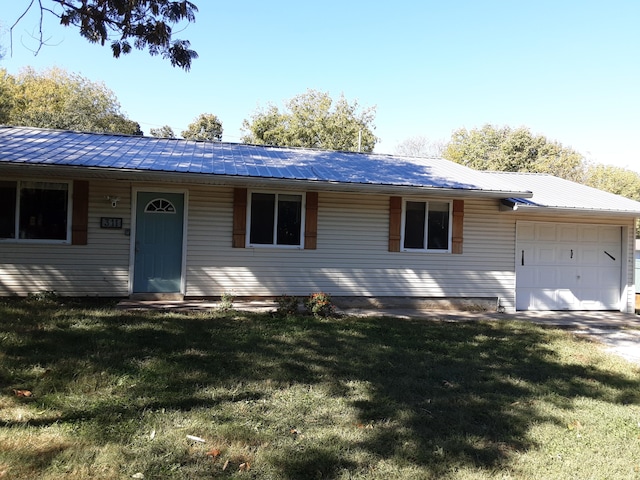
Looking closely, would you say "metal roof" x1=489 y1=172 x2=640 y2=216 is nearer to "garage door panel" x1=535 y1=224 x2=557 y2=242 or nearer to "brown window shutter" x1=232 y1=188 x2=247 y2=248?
"garage door panel" x1=535 y1=224 x2=557 y2=242

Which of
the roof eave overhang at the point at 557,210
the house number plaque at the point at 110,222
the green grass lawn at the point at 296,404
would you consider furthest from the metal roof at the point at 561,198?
the house number plaque at the point at 110,222

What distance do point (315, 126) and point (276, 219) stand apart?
24675mm

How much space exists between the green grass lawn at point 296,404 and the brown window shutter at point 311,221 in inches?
104

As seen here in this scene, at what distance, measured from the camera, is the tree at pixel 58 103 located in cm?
2736

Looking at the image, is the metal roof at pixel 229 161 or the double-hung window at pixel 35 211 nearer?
the metal roof at pixel 229 161

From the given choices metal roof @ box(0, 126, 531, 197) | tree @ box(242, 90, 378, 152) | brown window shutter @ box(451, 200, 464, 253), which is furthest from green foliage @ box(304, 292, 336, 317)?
tree @ box(242, 90, 378, 152)

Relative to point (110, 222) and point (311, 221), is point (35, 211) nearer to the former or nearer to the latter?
point (110, 222)

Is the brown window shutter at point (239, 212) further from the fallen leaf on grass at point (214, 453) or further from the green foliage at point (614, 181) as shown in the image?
the green foliage at point (614, 181)

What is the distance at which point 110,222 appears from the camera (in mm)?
8312

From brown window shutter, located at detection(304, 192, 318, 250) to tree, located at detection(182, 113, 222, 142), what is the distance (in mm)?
35444

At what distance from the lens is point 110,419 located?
340cm

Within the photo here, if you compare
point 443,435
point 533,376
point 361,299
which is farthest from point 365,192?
point 443,435

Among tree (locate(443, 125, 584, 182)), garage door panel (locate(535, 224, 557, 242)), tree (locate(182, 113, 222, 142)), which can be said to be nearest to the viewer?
garage door panel (locate(535, 224, 557, 242))

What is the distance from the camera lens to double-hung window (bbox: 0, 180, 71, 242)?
8.07 m
